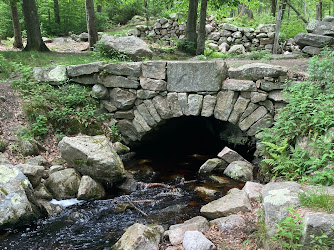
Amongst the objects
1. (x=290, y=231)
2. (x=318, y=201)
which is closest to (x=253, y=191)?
(x=318, y=201)

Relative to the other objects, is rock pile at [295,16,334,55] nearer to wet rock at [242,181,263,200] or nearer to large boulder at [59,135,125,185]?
wet rock at [242,181,263,200]

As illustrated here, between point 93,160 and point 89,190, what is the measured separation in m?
0.55

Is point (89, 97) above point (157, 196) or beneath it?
above

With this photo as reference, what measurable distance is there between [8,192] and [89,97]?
12.4 ft

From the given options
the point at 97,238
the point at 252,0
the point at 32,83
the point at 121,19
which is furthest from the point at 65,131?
the point at 121,19

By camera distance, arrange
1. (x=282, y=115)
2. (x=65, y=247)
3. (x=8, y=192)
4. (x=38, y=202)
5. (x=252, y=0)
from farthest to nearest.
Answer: (x=252, y=0) < (x=282, y=115) < (x=38, y=202) < (x=8, y=192) < (x=65, y=247)

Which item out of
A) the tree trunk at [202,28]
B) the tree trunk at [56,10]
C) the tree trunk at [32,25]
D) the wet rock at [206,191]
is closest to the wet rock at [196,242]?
the wet rock at [206,191]

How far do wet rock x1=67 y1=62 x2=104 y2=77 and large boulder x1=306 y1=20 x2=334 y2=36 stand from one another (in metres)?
6.48

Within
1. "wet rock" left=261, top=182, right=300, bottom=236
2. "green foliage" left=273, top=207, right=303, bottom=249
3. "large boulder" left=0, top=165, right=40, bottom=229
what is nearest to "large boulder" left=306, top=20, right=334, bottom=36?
"wet rock" left=261, top=182, right=300, bottom=236

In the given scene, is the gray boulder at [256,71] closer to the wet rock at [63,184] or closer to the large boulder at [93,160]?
the large boulder at [93,160]

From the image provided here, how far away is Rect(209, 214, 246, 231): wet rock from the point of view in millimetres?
3629

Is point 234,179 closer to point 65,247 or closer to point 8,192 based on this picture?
point 65,247

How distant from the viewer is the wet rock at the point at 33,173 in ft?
16.2

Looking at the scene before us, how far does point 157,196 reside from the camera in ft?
17.9
